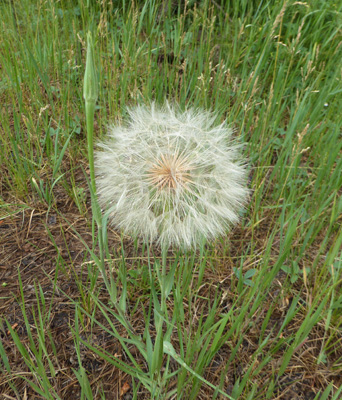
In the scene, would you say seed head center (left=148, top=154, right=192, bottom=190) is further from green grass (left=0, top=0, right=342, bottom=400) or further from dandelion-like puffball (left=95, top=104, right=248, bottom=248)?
green grass (left=0, top=0, right=342, bottom=400)

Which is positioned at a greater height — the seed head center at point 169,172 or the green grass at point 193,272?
the seed head center at point 169,172

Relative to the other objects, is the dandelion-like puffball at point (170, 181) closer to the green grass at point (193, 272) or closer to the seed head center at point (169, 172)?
Answer: the seed head center at point (169, 172)

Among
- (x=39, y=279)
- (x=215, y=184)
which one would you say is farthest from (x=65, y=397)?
(x=215, y=184)

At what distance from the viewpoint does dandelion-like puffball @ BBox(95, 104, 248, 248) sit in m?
1.50

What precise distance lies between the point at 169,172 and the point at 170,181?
0.15 feet

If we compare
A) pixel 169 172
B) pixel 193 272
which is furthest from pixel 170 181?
pixel 193 272

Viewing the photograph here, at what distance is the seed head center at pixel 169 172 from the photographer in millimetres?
1526

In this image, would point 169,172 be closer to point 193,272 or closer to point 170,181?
point 170,181

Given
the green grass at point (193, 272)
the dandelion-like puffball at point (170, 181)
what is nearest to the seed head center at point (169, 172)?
the dandelion-like puffball at point (170, 181)

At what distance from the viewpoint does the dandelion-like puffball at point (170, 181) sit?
1.50 meters

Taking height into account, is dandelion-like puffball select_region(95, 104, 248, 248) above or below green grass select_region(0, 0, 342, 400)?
above

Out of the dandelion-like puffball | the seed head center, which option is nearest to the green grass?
the dandelion-like puffball

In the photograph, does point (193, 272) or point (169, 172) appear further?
point (193, 272)

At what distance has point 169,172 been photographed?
1563 mm
